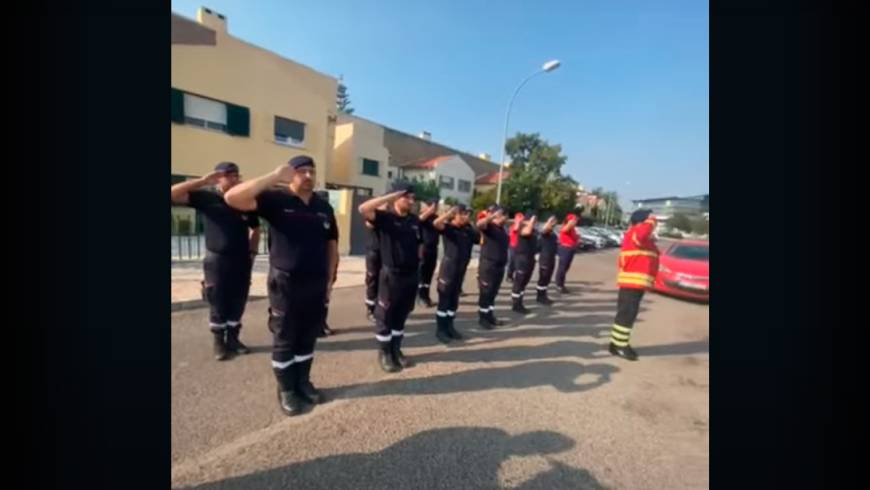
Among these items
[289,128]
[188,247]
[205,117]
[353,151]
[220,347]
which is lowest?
[220,347]

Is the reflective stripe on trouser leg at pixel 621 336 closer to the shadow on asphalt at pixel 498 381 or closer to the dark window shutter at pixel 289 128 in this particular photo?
the shadow on asphalt at pixel 498 381

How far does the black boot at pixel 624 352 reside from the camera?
14.2 ft

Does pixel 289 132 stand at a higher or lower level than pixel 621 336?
higher

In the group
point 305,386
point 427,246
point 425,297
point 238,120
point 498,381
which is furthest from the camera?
point 238,120

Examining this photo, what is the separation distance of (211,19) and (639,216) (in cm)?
1603

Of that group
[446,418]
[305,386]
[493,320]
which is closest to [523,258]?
[493,320]

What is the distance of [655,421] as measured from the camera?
2869 millimetres

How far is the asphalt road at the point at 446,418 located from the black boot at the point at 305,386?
145 millimetres

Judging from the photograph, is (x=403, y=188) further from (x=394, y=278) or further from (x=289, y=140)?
(x=289, y=140)

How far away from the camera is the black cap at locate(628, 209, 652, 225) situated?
4320 mm

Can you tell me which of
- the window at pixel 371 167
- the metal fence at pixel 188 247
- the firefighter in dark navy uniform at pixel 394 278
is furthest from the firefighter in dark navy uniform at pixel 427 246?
the window at pixel 371 167

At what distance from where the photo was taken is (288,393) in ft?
8.61
